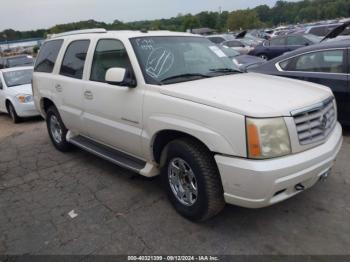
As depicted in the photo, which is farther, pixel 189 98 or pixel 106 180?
pixel 106 180

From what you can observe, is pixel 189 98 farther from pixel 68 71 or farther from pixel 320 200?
pixel 68 71

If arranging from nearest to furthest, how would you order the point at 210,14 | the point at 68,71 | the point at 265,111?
the point at 265,111
the point at 68,71
the point at 210,14

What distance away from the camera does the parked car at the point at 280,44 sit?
15586mm

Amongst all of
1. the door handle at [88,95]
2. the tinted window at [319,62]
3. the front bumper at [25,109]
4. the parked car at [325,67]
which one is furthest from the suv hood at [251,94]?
the front bumper at [25,109]

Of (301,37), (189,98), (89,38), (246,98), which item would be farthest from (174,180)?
(301,37)

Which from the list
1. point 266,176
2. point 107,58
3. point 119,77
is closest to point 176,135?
point 119,77

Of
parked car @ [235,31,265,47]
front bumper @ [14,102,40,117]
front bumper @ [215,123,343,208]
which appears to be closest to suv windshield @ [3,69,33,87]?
front bumper @ [14,102,40,117]

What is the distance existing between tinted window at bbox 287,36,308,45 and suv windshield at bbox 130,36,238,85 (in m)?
12.4

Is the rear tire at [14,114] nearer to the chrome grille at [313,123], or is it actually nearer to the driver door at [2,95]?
the driver door at [2,95]

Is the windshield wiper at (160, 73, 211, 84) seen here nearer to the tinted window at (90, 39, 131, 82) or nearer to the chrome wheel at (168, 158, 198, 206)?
A: the tinted window at (90, 39, 131, 82)

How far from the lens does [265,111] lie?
2.98 metres

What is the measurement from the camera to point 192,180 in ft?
11.7

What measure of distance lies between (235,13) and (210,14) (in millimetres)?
6711

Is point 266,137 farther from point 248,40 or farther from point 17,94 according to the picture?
point 248,40
